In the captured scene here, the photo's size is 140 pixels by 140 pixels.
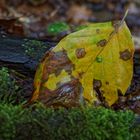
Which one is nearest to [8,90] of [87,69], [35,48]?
[87,69]

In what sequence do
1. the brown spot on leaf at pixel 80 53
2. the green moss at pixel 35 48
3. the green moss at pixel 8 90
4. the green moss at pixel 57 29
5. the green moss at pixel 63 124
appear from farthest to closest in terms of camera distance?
the green moss at pixel 57 29
the green moss at pixel 35 48
the brown spot on leaf at pixel 80 53
the green moss at pixel 8 90
the green moss at pixel 63 124

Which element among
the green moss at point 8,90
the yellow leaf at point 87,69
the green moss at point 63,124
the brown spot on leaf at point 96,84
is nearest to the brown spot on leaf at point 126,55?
the yellow leaf at point 87,69

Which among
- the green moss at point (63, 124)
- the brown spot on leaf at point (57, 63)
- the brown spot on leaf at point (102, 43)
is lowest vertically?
the green moss at point (63, 124)

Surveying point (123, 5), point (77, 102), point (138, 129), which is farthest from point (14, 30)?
point (123, 5)

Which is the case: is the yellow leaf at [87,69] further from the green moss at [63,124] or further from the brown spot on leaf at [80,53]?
the green moss at [63,124]

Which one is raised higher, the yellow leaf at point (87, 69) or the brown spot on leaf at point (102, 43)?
the brown spot on leaf at point (102, 43)

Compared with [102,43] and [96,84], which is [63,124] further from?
[102,43]

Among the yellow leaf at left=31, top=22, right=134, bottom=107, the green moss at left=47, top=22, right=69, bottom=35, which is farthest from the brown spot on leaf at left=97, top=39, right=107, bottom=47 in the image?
the green moss at left=47, top=22, right=69, bottom=35

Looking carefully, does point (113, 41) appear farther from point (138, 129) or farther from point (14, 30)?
point (14, 30)
